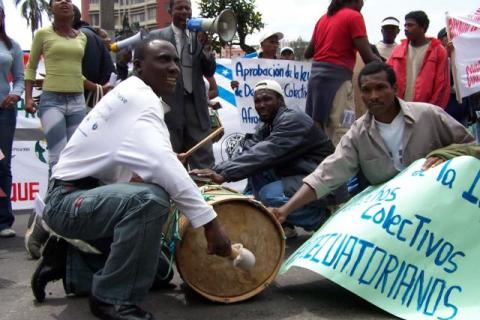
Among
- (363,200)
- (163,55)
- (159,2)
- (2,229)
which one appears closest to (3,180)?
(2,229)

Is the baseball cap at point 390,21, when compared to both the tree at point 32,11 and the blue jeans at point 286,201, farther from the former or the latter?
the tree at point 32,11

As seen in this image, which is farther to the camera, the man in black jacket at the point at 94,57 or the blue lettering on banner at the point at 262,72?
the blue lettering on banner at the point at 262,72

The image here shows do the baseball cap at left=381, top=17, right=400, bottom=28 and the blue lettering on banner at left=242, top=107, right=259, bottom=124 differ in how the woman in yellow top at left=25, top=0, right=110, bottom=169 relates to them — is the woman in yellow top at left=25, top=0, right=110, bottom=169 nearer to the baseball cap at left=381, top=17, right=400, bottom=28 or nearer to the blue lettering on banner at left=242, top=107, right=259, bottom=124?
the blue lettering on banner at left=242, top=107, right=259, bottom=124

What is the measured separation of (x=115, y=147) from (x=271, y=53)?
15.5 ft

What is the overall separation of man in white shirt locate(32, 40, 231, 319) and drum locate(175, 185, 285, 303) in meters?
0.38

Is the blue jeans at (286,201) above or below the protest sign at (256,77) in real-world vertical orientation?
below

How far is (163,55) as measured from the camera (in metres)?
3.17

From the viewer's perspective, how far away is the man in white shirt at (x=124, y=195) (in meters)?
2.83

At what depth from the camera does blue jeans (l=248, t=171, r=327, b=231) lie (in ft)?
14.7

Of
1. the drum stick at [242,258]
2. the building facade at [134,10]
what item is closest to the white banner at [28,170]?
the drum stick at [242,258]

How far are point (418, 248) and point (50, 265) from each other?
1.78 meters

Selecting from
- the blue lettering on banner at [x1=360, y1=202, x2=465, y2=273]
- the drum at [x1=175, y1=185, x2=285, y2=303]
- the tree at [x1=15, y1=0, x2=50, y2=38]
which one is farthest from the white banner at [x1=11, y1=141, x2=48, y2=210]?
the tree at [x1=15, y1=0, x2=50, y2=38]

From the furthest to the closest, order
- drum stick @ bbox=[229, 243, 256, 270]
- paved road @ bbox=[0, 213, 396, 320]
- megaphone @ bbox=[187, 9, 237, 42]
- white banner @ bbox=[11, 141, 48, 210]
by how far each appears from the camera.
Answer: white banner @ bbox=[11, 141, 48, 210] → megaphone @ bbox=[187, 9, 237, 42] → paved road @ bbox=[0, 213, 396, 320] → drum stick @ bbox=[229, 243, 256, 270]

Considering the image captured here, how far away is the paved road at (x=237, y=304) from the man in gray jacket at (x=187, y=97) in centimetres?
149
